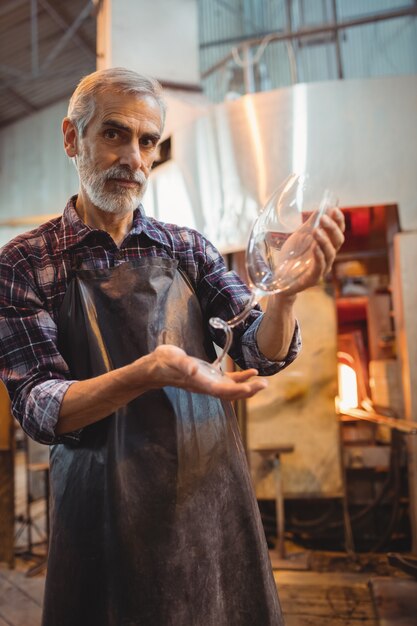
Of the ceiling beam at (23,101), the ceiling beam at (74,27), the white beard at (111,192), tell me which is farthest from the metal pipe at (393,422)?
the ceiling beam at (23,101)

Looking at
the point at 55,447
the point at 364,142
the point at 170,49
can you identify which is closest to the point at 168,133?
the point at 170,49

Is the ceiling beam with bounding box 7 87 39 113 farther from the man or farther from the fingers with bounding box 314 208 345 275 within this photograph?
the fingers with bounding box 314 208 345 275

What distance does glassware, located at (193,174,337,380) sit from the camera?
1.18m

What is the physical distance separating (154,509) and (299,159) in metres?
2.81

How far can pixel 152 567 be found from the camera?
1.26 meters

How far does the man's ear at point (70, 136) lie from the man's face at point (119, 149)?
68 millimetres

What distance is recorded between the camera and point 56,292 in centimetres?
140


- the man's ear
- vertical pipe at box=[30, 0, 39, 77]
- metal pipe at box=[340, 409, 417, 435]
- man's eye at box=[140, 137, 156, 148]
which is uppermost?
vertical pipe at box=[30, 0, 39, 77]

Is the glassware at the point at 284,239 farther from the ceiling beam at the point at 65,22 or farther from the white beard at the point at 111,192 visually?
the ceiling beam at the point at 65,22

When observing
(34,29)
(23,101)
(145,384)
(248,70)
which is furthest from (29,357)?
(23,101)

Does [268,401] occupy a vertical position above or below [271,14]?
below

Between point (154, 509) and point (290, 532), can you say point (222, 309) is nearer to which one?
point (154, 509)

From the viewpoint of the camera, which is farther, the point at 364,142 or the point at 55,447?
the point at 364,142

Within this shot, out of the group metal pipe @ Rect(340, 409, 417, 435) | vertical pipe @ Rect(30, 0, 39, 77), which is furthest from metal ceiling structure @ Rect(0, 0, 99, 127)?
metal pipe @ Rect(340, 409, 417, 435)
